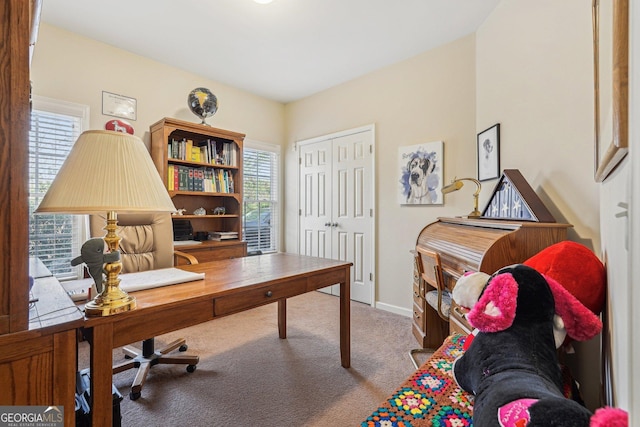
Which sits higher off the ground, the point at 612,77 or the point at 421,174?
the point at 421,174


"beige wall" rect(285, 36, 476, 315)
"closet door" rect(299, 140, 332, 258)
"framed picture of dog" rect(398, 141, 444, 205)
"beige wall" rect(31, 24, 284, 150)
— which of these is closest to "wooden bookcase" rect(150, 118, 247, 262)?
"beige wall" rect(31, 24, 284, 150)

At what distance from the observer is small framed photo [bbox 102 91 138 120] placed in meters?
2.80

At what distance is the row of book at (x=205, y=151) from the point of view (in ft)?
10.1

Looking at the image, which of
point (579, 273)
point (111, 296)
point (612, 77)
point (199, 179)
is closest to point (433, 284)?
point (579, 273)

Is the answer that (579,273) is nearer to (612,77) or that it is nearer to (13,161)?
(612,77)

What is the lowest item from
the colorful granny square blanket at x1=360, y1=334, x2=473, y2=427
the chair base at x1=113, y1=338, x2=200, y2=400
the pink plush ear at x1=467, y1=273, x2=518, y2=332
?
the chair base at x1=113, y1=338, x2=200, y2=400

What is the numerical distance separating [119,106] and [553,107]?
354 cm

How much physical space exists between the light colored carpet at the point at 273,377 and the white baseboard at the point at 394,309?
152mm

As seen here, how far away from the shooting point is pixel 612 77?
20.8 inches

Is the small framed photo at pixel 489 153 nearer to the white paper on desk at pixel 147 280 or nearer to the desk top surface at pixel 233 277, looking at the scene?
the desk top surface at pixel 233 277

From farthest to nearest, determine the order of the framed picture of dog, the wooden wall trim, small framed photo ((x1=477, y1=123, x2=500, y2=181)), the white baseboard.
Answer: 1. the white baseboard
2. the framed picture of dog
3. small framed photo ((x1=477, y1=123, x2=500, y2=181))
4. the wooden wall trim

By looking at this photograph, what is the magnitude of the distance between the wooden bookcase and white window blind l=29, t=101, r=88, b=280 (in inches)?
27.5

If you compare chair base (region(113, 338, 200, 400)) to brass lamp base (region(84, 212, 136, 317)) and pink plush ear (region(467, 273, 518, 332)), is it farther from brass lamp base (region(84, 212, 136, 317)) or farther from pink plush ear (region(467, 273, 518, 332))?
pink plush ear (region(467, 273, 518, 332))

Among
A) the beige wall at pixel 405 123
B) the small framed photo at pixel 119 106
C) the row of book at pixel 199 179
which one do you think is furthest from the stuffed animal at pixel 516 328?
the small framed photo at pixel 119 106
